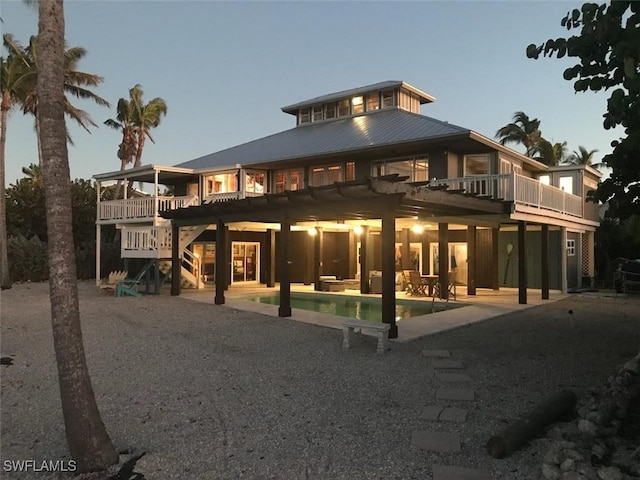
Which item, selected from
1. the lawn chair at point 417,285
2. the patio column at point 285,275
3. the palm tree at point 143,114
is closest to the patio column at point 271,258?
the lawn chair at point 417,285

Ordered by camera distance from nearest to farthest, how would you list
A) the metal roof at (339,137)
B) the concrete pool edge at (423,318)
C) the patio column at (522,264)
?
the concrete pool edge at (423,318), the patio column at (522,264), the metal roof at (339,137)

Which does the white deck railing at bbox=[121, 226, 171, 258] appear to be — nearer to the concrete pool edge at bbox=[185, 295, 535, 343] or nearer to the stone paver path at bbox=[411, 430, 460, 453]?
the concrete pool edge at bbox=[185, 295, 535, 343]

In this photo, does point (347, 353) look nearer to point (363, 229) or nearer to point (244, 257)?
point (363, 229)

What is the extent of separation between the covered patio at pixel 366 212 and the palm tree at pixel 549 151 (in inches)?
917

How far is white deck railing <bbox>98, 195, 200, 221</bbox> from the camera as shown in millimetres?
19031

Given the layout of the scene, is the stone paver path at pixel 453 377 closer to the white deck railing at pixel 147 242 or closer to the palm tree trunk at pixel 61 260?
the palm tree trunk at pixel 61 260

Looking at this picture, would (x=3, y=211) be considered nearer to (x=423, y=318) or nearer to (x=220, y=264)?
(x=220, y=264)

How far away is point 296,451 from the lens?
402 cm

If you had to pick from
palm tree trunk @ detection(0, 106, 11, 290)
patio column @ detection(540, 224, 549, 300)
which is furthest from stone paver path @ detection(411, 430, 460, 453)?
palm tree trunk @ detection(0, 106, 11, 290)

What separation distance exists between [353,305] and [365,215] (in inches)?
163

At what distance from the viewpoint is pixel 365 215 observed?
12906mm

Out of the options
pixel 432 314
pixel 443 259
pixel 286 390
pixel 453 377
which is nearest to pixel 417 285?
pixel 443 259

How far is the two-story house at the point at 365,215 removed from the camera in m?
14.3

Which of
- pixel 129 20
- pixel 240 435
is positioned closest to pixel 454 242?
pixel 129 20
